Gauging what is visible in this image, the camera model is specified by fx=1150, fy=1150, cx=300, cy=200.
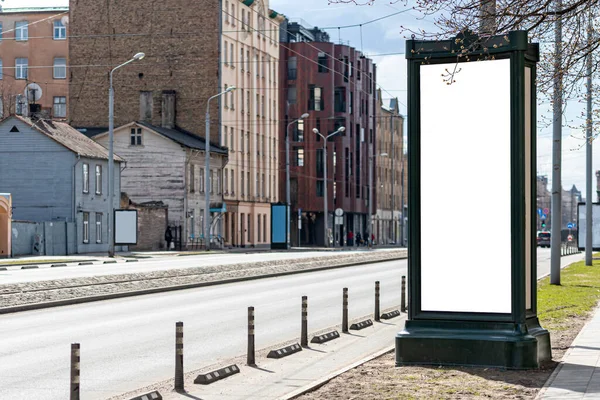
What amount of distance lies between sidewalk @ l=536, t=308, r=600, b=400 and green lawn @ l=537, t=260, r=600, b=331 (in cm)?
287

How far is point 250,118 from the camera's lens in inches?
3541

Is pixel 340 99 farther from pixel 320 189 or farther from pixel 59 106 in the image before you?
pixel 59 106

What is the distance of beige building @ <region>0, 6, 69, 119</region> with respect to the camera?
3620 inches

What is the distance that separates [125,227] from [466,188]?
46462mm

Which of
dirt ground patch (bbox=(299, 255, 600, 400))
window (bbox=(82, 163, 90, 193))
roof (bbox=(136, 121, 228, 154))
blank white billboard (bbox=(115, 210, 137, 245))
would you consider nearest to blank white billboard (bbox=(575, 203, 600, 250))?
blank white billboard (bbox=(115, 210, 137, 245))

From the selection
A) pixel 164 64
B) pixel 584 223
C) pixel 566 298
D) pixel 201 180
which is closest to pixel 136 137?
pixel 201 180

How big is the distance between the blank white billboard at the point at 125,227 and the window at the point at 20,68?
1520 inches

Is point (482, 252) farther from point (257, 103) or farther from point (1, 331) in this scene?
point (257, 103)

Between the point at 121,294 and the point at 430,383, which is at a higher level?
the point at 430,383

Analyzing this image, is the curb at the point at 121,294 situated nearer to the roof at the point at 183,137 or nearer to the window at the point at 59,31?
the roof at the point at 183,137

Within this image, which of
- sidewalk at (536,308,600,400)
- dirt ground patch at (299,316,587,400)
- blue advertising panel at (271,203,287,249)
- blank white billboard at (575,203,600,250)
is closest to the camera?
sidewalk at (536,308,600,400)

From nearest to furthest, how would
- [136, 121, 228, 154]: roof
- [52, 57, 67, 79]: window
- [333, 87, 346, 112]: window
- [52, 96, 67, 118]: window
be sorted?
[136, 121, 228, 154]: roof, [52, 96, 67, 118]: window, [52, 57, 67, 79]: window, [333, 87, 346, 112]: window

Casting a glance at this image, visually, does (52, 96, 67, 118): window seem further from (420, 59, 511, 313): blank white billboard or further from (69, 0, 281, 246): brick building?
(420, 59, 511, 313): blank white billboard

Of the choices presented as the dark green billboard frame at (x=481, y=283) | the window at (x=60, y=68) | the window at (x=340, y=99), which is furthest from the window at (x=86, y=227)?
the dark green billboard frame at (x=481, y=283)
